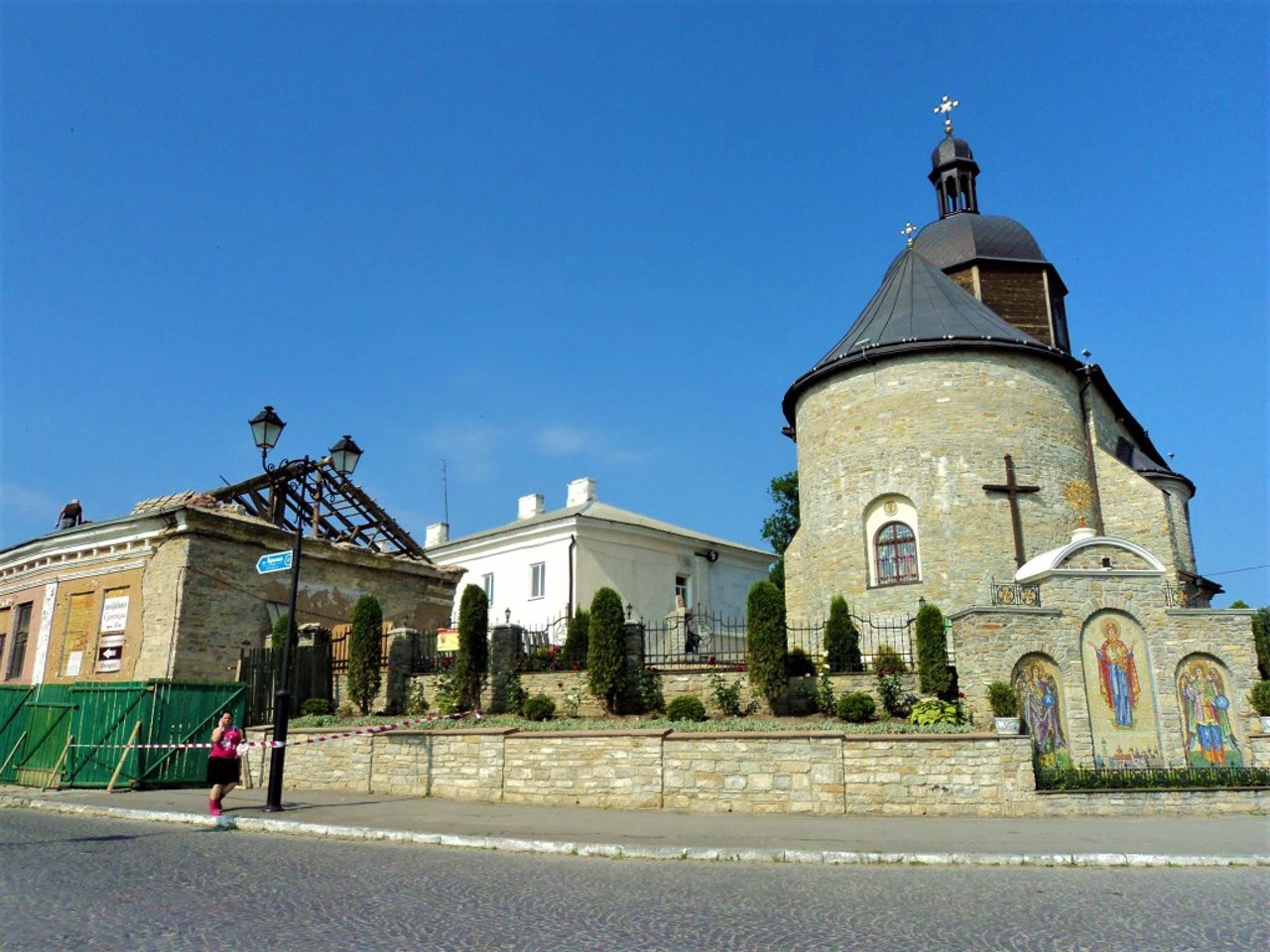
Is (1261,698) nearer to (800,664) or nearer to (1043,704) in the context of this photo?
(1043,704)

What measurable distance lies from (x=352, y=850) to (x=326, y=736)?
6.71 m

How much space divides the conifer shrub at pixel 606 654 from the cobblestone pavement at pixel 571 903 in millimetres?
7291

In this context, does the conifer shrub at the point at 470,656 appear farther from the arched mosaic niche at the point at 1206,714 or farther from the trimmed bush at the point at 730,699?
the arched mosaic niche at the point at 1206,714

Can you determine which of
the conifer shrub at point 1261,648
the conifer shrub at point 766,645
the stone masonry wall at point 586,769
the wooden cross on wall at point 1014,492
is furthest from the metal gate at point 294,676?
the conifer shrub at point 1261,648

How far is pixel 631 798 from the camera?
13688 millimetres

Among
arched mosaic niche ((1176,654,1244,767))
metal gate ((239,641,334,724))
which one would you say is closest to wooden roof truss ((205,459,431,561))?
metal gate ((239,641,334,724))

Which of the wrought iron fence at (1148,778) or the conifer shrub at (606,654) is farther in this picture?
the conifer shrub at (606,654)

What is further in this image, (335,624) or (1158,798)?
(335,624)

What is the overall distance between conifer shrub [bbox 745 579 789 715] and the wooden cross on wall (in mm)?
8440

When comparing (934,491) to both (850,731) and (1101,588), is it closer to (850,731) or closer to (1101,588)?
(1101,588)

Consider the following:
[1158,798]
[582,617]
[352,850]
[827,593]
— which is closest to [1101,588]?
[1158,798]

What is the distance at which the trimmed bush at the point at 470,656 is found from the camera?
60.4 feet

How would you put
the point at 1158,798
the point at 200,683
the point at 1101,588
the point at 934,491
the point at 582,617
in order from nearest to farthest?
the point at 1158,798 < the point at 1101,588 < the point at 200,683 < the point at 582,617 < the point at 934,491

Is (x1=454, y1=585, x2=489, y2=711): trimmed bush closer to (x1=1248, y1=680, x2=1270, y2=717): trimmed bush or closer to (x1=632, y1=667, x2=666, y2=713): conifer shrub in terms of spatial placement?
(x1=632, y1=667, x2=666, y2=713): conifer shrub
